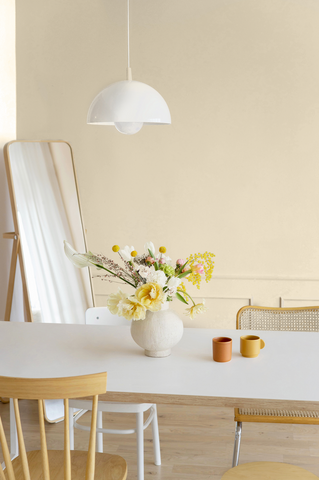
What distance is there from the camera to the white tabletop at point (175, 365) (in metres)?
1.52

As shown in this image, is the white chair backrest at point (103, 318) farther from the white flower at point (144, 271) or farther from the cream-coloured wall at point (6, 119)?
the cream-coloured wall at point (6, 119)

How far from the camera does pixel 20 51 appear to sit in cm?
376

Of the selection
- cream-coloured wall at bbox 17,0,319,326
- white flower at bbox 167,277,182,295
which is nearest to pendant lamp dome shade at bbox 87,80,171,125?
white flower at bbox 167,277,182,295

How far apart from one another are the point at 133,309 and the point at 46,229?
1858mm

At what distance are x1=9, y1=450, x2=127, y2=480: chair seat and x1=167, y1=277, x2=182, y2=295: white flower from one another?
61cm

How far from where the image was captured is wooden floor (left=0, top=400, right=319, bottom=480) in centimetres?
241

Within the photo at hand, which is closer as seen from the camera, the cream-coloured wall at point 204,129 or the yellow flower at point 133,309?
the yellow flower at point 133,309

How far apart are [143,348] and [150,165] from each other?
2.08 m

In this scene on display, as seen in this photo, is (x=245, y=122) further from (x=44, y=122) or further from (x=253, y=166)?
(x=44, y=122)

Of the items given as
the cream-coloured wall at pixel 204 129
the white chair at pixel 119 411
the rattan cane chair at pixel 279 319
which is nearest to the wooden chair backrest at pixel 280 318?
the rattan cane chair at pixel 279 319

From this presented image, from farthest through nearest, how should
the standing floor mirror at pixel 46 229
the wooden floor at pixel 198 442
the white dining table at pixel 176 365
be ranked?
the standing floor mirror at pixel 46 229 → the wooden floor at pixel 198 442 → the white dining table at pixel 176 365

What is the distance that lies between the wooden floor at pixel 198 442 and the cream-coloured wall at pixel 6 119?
2.81 ft

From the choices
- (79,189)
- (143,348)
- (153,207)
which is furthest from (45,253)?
(143,348)

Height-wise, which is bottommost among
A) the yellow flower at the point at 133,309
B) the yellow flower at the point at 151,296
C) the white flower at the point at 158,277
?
the yellow flower at the point at 133,309
